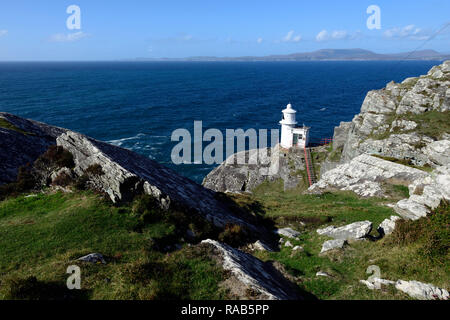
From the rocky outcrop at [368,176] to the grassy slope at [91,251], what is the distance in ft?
82.4

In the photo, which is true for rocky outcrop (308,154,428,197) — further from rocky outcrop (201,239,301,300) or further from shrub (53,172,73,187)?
shrub (53,172,73,187)

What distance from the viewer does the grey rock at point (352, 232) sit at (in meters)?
18.6

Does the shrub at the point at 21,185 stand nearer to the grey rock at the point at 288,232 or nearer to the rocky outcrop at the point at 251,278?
the rocky outcrop at the point at 251,278

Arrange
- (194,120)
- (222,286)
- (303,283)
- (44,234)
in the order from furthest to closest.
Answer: (194,120) → (44,234) → (303,283) → (222,286)

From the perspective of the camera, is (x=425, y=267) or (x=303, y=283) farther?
(x=303, y=283)

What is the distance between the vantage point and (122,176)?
20359 millimetres

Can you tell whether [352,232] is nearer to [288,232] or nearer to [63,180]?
[288,232]

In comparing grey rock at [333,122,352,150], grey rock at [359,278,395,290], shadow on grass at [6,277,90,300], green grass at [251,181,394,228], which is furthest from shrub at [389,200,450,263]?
grey rock at [333,122,352,150]

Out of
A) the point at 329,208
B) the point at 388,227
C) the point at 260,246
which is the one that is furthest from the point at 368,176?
the point at 260,246

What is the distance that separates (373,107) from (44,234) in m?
49.6

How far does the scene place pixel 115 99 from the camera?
129 metres

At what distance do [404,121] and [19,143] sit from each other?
179 feet
